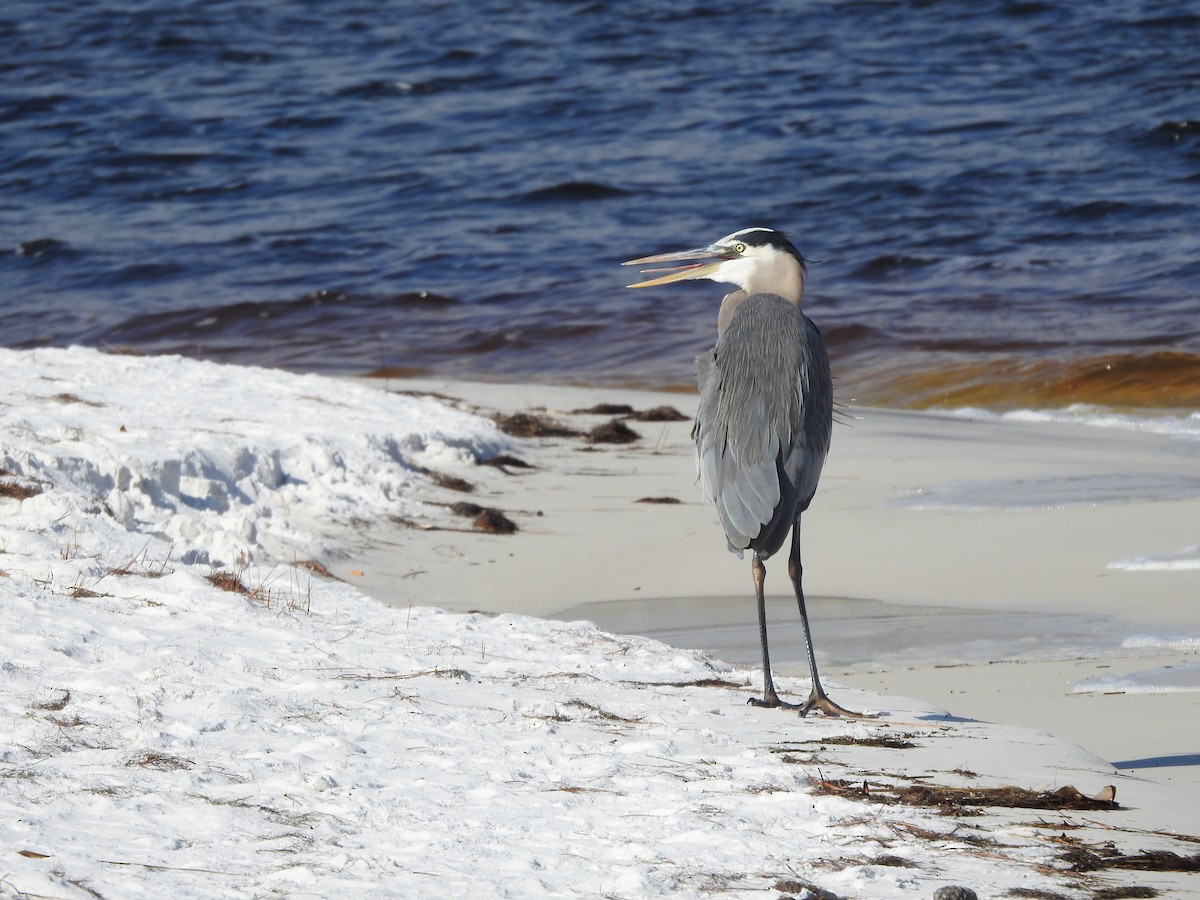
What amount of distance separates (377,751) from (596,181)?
18653 millimetres

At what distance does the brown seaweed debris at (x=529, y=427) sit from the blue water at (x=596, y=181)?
435 cm

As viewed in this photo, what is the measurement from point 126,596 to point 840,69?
891 inches

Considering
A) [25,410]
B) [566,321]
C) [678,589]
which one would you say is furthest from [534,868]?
[566,321]

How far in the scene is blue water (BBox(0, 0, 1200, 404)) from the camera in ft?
53.4

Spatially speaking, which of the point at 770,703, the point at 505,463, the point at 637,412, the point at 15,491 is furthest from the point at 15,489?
the point at 637,412

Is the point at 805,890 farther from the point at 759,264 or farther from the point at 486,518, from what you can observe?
the point at 486,518

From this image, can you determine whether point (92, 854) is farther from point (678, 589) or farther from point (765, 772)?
point (678, 589)

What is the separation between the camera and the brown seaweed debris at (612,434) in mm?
10133

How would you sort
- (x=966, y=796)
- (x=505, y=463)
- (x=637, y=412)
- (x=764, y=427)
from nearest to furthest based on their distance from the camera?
1. (x=966, y=796)
2. (x=764, y=427)
3. (x=505, y=463)
4. (x=637, y=412)

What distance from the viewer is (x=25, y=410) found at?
7859mm

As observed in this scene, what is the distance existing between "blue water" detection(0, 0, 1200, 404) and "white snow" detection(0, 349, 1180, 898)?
28.8 feet

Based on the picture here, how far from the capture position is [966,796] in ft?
12.8

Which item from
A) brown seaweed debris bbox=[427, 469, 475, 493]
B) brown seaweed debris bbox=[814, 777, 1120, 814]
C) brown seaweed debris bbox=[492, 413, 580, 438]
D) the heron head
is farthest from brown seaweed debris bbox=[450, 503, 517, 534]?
brown seaweed debris bbox=[814, 777, 1120, 814]

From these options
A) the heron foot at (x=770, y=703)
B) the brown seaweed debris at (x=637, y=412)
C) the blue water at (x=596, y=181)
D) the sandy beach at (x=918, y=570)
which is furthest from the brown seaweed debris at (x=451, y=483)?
the blue water at (x=596, y=181)
